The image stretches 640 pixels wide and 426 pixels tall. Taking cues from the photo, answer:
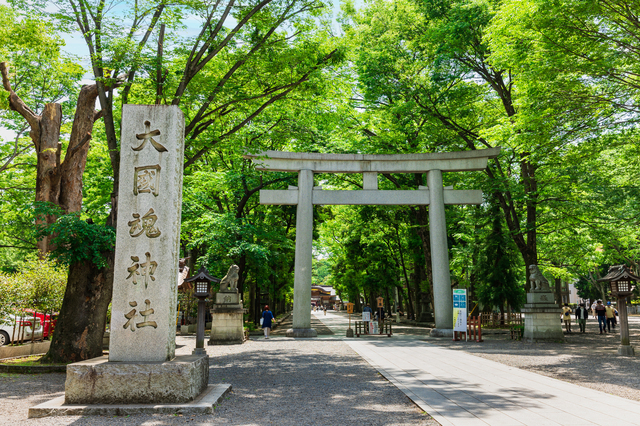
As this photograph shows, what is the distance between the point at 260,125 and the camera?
1770 cm

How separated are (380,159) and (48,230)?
41.9ft

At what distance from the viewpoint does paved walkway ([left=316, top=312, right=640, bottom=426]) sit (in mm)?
5438

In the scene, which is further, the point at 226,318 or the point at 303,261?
the point at 303,261

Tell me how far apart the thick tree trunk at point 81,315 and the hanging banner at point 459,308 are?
39.3ft

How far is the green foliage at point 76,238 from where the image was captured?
30.0 feet

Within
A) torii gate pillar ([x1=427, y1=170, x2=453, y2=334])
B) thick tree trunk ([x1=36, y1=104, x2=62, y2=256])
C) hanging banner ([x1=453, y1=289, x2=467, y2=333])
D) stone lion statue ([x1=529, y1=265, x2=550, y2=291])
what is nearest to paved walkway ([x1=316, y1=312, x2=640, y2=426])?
hanging banner ([x1=453, y1=289, x2=467, y2=333])

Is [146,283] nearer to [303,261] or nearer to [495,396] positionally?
[495,396]

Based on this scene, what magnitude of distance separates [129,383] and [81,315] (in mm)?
4993

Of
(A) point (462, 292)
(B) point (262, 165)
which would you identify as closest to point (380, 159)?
(B) point (262, 165)

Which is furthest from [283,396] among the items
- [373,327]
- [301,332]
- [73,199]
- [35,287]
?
[373,327]

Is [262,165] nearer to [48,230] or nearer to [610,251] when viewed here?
[48,230]

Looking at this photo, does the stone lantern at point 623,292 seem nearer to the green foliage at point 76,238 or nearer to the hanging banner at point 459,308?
the hanging banner at point 459,308

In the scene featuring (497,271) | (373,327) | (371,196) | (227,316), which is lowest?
(373,327)

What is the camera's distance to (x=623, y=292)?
40.9 ft
